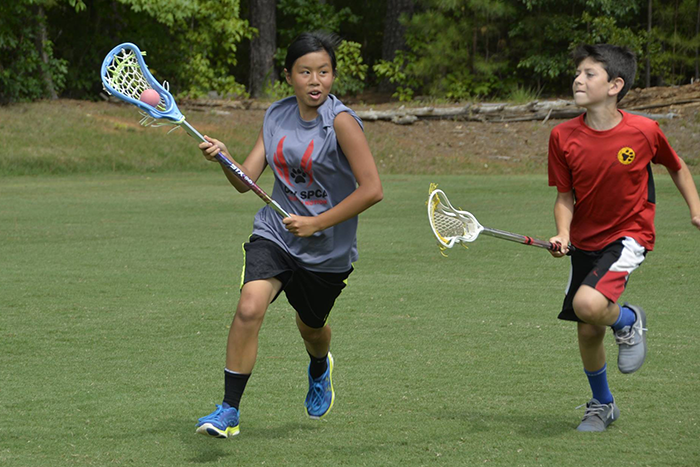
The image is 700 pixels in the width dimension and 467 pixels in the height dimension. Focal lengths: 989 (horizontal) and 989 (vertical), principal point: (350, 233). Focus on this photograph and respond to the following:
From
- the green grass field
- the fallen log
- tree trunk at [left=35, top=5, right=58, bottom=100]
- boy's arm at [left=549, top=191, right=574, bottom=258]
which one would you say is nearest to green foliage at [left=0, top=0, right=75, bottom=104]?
tree trunk at [left=35, top=5, right=58, bottom=100]

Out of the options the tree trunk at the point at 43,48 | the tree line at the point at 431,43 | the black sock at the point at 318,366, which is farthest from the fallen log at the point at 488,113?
the black sock at the point at 318,366

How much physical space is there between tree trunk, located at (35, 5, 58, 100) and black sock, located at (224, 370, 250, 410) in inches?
937

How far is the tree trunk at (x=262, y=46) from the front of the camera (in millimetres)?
32688

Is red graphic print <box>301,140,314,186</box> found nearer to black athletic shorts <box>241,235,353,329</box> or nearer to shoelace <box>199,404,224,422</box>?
black athletic shorts <box>241,235,353,329</box>

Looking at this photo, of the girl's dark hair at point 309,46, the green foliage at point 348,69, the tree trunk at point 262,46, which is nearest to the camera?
the girl's dark hair at point 309,46

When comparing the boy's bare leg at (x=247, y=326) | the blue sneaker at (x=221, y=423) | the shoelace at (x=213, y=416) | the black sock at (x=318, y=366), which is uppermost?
the boy's bare leg at (x=247, y=326)

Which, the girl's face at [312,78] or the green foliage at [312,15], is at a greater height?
the girl's face at [312,78]

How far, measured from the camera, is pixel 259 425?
15.6ft

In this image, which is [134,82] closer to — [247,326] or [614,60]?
[247,326]

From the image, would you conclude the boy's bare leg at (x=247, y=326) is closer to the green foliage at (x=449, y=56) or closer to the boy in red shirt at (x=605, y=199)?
the boy in red shirt at (x=605, y=199)

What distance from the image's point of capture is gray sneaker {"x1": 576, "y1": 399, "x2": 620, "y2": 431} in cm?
464

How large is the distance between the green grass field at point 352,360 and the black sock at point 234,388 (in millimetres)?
222

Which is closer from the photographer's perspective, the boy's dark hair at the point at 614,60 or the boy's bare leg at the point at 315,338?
the boy's dark hair at the point at 614,60

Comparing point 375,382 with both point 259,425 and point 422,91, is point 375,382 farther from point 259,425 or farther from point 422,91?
point 422,91
